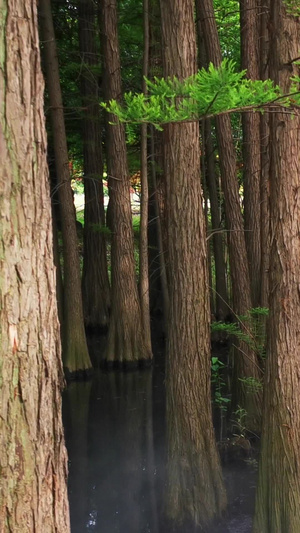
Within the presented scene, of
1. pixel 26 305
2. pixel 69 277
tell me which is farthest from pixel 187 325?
pixel 69 277

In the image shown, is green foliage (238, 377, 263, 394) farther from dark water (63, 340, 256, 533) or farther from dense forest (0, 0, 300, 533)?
dark water (63, 340, 256, 533)

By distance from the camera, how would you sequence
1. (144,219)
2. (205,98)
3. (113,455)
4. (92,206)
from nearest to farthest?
(205,98) < (113,455) < (144,219) < (92,206)

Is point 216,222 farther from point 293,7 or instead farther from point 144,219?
point 293,7

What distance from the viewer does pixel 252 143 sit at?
10.3 m

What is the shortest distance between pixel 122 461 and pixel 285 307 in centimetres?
425

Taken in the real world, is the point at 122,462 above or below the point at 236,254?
below

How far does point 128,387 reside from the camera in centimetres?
1275

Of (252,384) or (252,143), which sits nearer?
(252,384)

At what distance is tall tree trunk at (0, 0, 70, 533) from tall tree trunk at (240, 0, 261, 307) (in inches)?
301

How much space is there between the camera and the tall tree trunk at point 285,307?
5789 mm

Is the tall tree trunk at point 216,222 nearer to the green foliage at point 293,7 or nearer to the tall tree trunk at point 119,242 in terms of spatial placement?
the tall tree trunk at point 119,242

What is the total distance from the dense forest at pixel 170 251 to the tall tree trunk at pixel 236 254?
0.07 ft

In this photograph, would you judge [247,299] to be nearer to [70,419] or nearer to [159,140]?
[70,419]

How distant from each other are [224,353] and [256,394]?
569 centimetres
